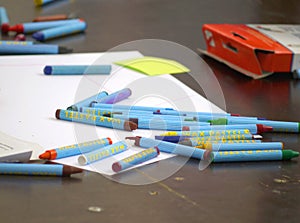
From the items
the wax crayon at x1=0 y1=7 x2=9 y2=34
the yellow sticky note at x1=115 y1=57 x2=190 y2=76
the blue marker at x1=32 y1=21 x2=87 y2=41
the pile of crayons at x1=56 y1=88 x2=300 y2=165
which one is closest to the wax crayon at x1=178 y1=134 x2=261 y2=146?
the pile of crayons at x1=56 y1=88 x2=300 y2=165

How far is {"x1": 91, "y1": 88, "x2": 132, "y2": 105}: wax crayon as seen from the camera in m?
1.29

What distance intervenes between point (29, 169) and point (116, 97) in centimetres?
36

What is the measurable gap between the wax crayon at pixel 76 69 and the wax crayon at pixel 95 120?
289 mm

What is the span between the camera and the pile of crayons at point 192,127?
3.55 ft

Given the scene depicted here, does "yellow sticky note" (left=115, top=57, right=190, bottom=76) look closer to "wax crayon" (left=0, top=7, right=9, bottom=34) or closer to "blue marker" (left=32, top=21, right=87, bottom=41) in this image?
"blue marker" (left=32, top=21, right=87, bottom=41)

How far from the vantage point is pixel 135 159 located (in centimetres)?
104

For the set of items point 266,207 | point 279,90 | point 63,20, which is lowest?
point 266,207

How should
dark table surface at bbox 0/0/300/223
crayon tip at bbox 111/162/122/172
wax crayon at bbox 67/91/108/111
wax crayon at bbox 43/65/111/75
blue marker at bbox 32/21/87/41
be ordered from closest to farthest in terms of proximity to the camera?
dark table surface at bbox 0/0/300/223, crayon tip at bbox 111/162/122/172, wax crayon at bbox 67/91/108/111, wax crayon at bbox 43/65/111/75, blue marker at bbox 32/21/87/41

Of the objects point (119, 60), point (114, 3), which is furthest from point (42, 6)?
point (119, 60)

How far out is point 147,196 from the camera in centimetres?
94

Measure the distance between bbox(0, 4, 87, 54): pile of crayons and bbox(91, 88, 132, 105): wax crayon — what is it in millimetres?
388

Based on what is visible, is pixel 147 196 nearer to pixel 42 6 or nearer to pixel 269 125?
pixel 269 125

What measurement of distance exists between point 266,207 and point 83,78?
653mm

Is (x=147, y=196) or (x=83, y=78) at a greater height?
(x=83, y=78)
